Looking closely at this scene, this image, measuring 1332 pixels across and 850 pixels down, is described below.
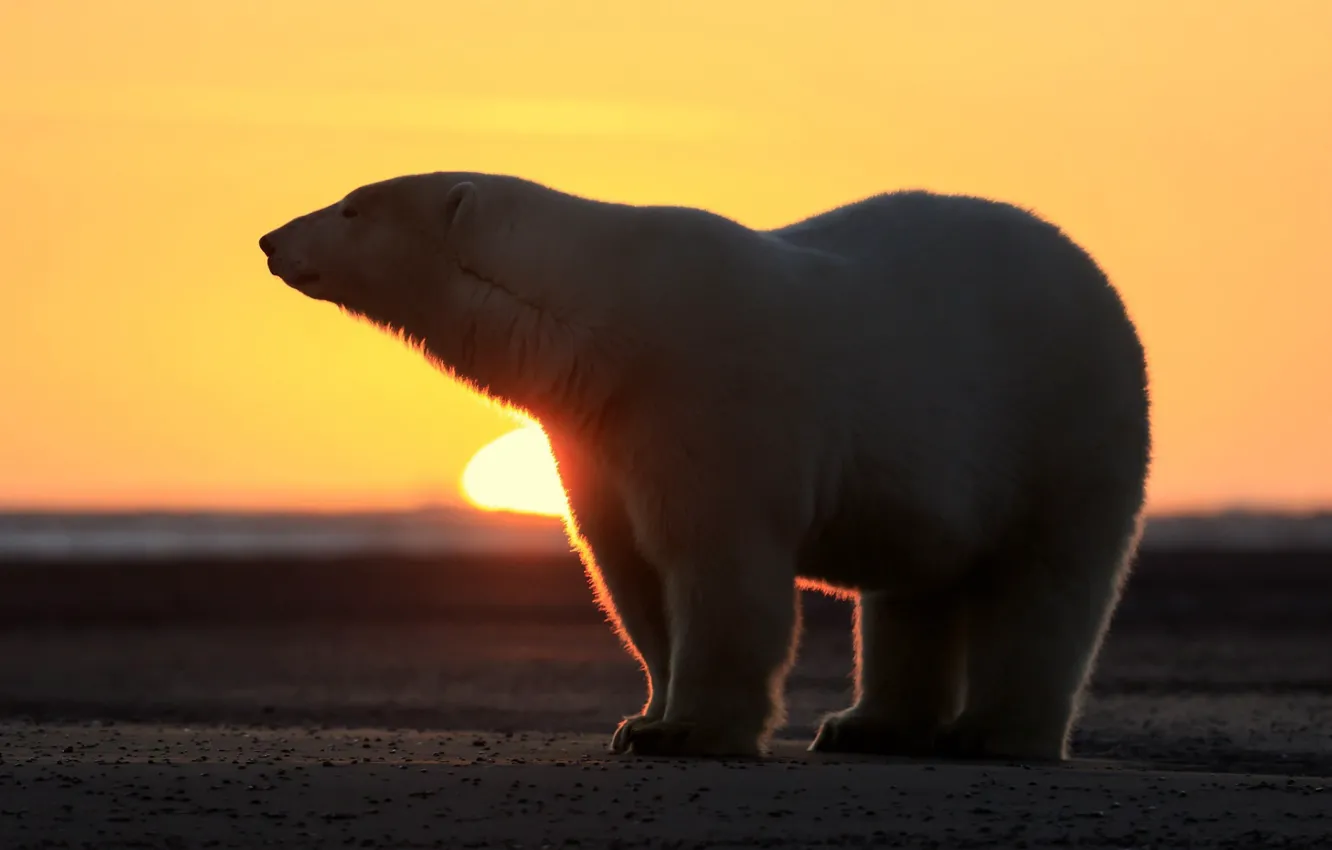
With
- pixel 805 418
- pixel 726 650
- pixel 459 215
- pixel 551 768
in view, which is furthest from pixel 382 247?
pixel 551 768

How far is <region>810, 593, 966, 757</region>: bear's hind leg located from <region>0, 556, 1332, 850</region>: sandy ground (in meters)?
0.33

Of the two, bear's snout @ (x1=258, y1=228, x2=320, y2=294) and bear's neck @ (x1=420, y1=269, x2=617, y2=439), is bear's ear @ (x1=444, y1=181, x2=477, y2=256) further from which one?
bear's snout @ (x1=258, y1=228, x2=320, y2=294)

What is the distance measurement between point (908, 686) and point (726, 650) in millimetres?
1824

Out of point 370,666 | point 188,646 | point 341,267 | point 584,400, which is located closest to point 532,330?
point 584,400

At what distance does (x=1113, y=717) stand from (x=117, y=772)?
22.2 feet

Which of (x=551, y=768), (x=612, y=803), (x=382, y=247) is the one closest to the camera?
(x=612, y=803)

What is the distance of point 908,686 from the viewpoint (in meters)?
9.72

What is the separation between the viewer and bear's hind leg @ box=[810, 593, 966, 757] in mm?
9680

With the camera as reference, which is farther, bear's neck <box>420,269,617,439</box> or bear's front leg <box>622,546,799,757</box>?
bear's neck <box>420,269,617,439</box>

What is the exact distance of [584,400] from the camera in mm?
8422

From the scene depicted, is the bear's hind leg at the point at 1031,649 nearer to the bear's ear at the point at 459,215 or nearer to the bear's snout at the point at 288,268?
the bear's ear at the point at 459,215

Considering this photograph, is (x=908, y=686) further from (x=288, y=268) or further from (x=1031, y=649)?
(x=288, y=268)

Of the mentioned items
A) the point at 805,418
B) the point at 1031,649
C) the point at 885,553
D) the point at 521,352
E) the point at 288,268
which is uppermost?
the point at 288,268

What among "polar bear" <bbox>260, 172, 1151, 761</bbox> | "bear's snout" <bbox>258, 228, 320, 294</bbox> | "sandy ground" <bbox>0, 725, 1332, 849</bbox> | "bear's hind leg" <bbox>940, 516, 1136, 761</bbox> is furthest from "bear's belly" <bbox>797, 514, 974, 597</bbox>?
"bear's snout" <bbox>258, 228, 320, 294</bbox>
